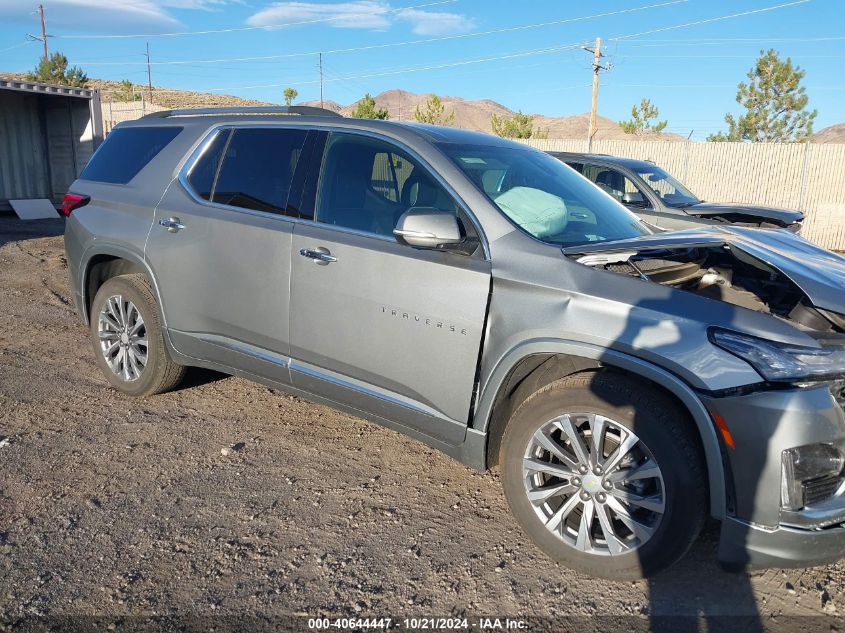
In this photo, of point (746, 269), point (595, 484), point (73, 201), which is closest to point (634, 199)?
point (746, 269)

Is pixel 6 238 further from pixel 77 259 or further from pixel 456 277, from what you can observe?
pixel 456 277

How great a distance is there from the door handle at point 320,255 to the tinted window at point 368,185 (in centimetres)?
18

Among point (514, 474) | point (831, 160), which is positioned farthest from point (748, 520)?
point (831, 160)

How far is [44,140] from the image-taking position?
1884cm

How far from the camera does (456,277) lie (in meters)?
3.33

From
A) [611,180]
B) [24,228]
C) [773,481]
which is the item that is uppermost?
[611,180]

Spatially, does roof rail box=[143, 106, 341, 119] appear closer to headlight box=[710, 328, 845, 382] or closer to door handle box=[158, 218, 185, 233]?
door handle box=[158, 218, 185, 233]

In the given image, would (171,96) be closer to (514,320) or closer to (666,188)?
(666,188)

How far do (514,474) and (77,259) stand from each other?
3.75 m

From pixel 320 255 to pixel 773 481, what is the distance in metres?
2.40

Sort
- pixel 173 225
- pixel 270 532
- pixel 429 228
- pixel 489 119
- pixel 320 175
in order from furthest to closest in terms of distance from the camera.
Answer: pixel 489 119 → pixel 173 225 → pixel 320 175 → pixel 270 532 → pixel 429 228

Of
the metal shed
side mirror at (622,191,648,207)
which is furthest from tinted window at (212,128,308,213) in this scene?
the metal shed

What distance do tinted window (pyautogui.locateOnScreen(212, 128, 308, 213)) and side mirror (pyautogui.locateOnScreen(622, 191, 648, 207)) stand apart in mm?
5702

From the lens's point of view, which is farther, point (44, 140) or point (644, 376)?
point (44, 140)
